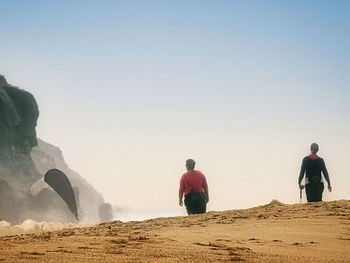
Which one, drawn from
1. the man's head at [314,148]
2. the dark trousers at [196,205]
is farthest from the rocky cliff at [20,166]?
the man's head at [314,148]

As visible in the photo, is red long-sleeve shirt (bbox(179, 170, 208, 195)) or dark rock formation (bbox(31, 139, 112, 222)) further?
dark rock formation (bbox(31, 139, 112, 222))

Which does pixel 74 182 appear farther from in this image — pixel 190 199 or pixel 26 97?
pixel 190 199

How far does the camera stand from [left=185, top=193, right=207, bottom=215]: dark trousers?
9508 mm

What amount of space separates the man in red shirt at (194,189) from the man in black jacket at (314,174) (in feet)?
8.07

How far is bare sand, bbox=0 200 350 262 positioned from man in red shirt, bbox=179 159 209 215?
58.1 inches

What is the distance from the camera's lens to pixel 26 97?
38625mm

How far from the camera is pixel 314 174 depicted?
30.5 feet

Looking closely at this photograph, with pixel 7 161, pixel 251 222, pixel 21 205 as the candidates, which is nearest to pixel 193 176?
pixel 251 222

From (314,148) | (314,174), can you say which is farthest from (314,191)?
(314,148)

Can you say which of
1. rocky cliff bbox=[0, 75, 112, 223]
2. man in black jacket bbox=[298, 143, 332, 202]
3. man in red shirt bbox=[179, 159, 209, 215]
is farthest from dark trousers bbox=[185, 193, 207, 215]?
rocky cliff bbox=[0, 75, 112, 223]

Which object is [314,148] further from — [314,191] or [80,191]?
[80,191]

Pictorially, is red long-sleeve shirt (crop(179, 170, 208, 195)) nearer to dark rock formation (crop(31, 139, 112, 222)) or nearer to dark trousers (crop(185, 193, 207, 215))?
dark trousers (crop(185, 193, 207, 215))

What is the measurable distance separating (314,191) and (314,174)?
0.47m

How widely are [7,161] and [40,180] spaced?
11.7ft
